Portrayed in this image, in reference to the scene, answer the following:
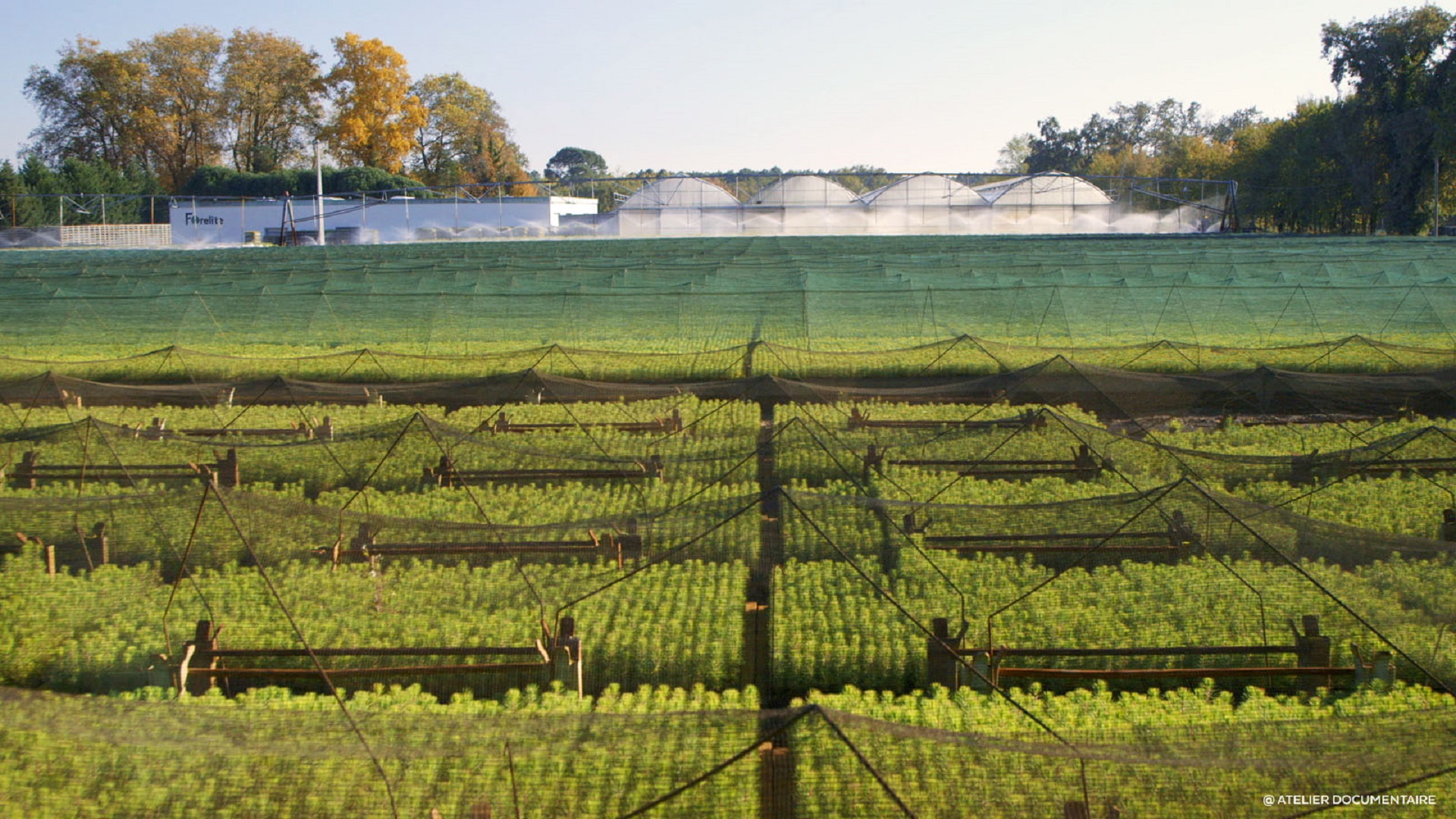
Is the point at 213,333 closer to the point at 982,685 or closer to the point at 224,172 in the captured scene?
the point at 982,685

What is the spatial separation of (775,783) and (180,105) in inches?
3363

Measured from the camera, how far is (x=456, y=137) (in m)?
88.4

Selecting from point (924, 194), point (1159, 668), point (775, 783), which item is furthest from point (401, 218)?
point (775, 783)

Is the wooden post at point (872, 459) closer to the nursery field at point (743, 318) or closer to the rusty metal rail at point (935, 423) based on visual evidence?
the rusty metal rail at point (935, 423)

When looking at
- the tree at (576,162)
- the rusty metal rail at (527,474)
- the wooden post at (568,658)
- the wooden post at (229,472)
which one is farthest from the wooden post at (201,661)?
the tree at (576,162)

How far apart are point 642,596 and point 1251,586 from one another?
496 centimetres

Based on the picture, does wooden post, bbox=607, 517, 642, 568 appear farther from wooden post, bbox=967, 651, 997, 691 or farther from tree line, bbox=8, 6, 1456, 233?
tree line, bbox=8, 6, 1456, 233

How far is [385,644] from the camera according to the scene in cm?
912

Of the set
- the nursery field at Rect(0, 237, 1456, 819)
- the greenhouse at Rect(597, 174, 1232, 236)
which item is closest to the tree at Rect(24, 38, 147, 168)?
the greenhouse at Rect(597, 174, 1232, 236)

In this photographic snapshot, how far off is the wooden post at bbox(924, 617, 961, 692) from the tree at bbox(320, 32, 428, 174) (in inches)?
3010

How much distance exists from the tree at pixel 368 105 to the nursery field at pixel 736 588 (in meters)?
60.1

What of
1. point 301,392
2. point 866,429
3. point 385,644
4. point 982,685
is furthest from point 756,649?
point 301,392

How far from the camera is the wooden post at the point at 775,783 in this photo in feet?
19.9

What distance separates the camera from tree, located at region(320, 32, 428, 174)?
78062mm
